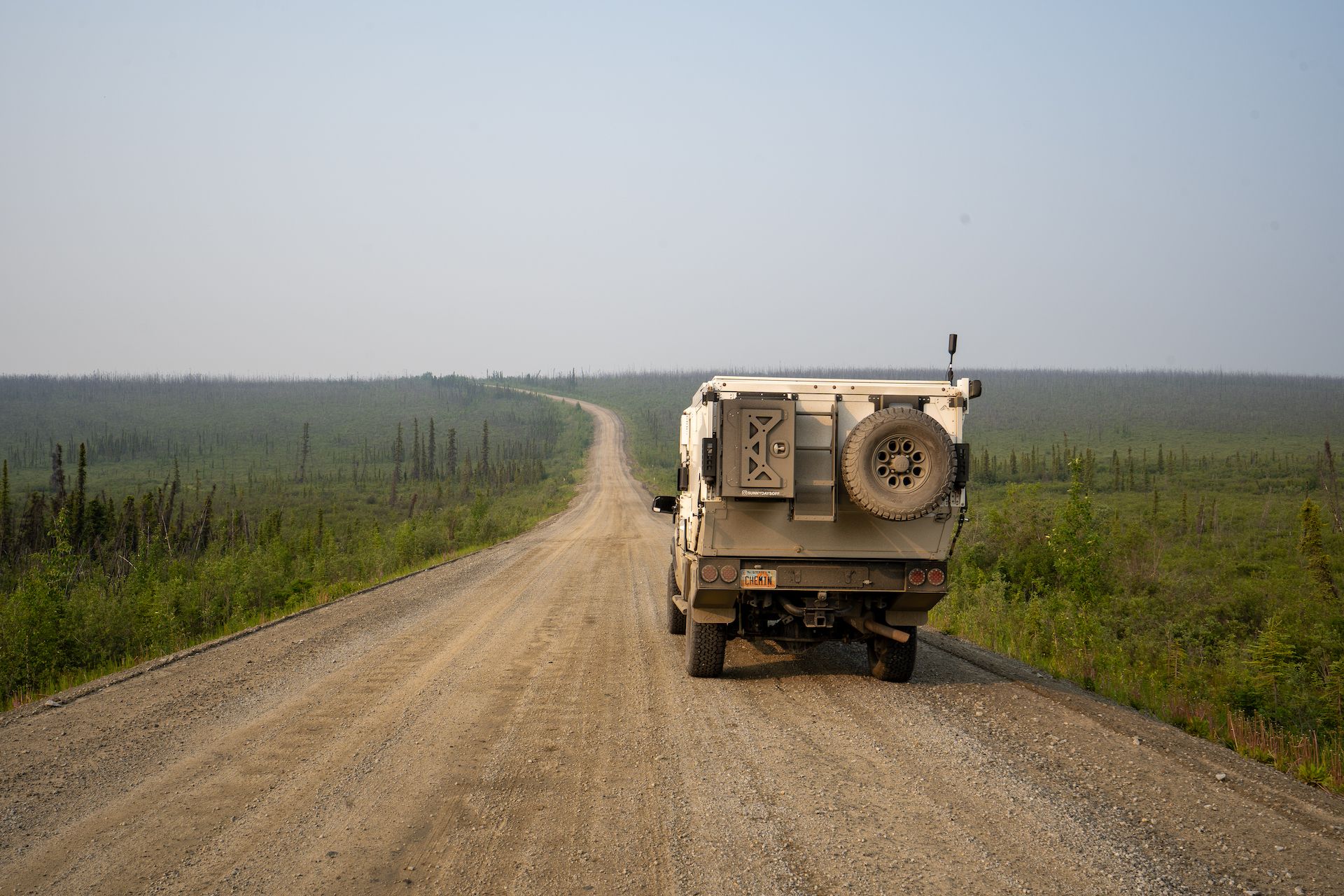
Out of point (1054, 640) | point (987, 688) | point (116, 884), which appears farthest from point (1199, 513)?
point (116, 884)

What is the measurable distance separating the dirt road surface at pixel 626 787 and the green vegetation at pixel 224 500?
365 centimetres

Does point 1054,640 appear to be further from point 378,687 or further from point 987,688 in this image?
point 378,687

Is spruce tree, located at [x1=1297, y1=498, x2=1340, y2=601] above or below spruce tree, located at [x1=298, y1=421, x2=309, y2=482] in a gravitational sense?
above

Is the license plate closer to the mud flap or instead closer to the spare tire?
the mud flap

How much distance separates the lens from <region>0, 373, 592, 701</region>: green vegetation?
1151cm

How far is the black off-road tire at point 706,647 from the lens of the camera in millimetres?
7754

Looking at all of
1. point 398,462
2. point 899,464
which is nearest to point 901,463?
point 899,464

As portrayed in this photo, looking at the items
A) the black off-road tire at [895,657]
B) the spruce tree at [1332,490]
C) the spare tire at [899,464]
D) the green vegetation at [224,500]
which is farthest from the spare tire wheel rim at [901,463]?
the spruce tree at [1332,490]

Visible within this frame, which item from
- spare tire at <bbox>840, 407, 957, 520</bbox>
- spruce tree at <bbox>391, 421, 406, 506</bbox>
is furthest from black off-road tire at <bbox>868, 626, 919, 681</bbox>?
Answer: spruce tree at <bbox>391, 421, 406, 506</bbox>

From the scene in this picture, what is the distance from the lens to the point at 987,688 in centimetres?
755

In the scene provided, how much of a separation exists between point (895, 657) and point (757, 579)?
166 centimetres

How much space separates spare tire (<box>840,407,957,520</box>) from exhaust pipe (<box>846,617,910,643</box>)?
1.23 metres

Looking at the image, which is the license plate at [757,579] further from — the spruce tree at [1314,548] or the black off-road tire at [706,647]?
the spruce tree at [1314,548]

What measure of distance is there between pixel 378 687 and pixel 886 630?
15.9 feet
